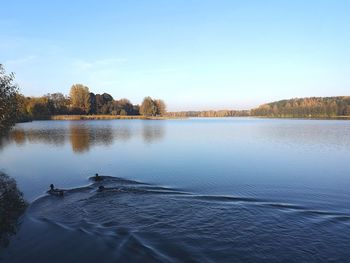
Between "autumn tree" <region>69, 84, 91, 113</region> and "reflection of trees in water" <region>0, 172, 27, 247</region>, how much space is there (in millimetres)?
135651

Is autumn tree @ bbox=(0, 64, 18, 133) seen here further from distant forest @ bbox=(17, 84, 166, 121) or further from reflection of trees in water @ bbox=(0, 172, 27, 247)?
distant forest @ bbox=(17, 84, 166, 121)

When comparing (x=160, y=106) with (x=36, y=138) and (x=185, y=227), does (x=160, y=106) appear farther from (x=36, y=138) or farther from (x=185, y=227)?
(x=185, y=227)

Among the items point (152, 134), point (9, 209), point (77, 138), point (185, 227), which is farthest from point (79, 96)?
point (185, 227)

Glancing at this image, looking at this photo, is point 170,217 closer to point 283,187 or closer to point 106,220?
point 106,220

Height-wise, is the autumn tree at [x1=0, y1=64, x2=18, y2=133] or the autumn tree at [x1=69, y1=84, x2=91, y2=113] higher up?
the autumn tree at [x1=69, y1=84, x2=91, y2=113]

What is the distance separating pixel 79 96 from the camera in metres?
151

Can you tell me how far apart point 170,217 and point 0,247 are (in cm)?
737

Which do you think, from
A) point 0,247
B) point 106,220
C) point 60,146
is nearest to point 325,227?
point 106,220

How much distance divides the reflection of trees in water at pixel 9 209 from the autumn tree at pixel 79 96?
5341 inches

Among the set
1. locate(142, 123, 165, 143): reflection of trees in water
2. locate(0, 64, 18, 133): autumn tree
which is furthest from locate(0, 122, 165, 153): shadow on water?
locate(0, 64, 18, 133): autumn tree

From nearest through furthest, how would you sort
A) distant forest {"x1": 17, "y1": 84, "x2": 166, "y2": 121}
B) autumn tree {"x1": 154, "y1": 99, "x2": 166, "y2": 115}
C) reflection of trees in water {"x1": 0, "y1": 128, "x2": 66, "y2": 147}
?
reflection of trees in water {"x1": 0, "y1": 128, "x2": 66, "y2": 147} → distant forest {"x1": 17, "y1": 84, "x2": 166, "y2": 121} → autumn tree {"x1": 154, "y1": 99, "x2": 166, "y2": 115}

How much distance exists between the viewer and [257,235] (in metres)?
13.3

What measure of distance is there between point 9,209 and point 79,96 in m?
142

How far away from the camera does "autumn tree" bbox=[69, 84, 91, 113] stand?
151000 millimetres
